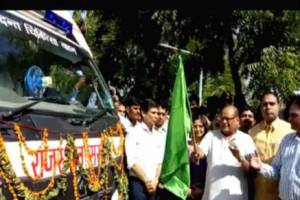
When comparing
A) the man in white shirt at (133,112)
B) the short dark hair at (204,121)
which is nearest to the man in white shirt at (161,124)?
the man in white shirt at (133,112)

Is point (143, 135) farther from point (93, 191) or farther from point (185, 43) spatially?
point (185, 43)

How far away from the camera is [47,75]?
4.25 metres

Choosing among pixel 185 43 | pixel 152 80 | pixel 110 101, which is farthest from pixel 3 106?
pixel 152 80

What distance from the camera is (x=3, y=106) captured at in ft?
10.1

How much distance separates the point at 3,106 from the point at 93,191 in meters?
1.07

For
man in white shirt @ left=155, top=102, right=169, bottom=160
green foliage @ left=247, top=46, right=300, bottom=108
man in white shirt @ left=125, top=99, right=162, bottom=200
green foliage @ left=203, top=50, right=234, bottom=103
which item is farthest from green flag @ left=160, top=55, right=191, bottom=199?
green foliage @ left=203, top=50, right=234, bottom=103

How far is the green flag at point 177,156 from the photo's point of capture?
5172 millimetres

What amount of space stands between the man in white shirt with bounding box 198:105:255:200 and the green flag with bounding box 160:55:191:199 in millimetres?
410

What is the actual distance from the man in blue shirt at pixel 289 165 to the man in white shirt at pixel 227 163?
0.40m

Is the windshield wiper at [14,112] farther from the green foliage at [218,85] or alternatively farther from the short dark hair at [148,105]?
the green foliage at [218,85]

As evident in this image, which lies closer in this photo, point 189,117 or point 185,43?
point 189,117

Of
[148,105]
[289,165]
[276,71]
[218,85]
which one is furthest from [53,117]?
[218,85]

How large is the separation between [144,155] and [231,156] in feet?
3.37

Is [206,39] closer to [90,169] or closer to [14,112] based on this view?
[90,169]
